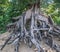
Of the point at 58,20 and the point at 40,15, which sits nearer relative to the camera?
the point at 40,15

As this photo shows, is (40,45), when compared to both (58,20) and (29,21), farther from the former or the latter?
(58,20)

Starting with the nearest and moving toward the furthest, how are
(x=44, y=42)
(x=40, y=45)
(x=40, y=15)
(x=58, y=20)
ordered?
(x=40, y=45)
(x=44, y=42)
(x=40, y=15)
(x=58, y=20)

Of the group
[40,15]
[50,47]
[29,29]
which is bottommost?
[50,47]

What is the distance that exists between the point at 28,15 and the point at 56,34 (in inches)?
31.2

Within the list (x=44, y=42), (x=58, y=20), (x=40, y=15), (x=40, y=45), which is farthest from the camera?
(x=58, y=20)

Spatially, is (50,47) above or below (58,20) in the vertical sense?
below

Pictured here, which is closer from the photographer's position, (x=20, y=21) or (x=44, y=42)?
(x=44, y=42)

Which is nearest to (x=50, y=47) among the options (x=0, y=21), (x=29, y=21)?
(x=29, y=21)

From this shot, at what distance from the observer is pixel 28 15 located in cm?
451

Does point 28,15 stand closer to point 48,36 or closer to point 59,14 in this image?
point 48,36

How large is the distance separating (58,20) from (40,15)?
1.42m

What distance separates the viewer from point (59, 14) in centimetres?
588

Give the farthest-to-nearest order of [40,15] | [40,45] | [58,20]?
[58,20] → [40,15] → [40,45]

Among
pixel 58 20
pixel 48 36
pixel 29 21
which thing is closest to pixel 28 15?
pixel 29 21
